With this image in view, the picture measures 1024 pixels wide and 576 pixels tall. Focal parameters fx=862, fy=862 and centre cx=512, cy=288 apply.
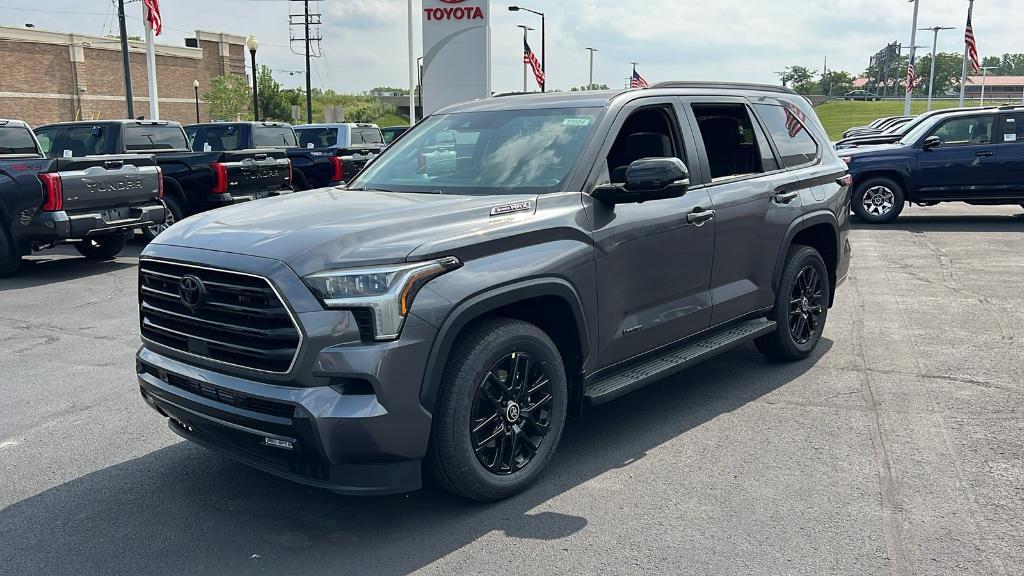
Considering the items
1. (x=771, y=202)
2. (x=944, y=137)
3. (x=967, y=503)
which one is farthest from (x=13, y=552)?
(x=944, y=137)

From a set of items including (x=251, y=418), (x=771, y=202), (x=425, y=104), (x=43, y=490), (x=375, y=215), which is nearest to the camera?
(x=251, y=418)

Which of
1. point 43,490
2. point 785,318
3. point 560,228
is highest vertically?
point 560,228

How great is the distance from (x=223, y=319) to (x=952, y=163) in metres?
14.7

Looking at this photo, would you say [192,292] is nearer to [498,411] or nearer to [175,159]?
[498,411]

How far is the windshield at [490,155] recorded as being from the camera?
4543 mm

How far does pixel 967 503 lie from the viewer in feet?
13.1

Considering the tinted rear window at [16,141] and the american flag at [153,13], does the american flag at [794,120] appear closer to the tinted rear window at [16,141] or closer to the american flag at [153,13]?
Answer: the tinted rear window at [16,141]

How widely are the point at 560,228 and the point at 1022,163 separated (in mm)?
13817

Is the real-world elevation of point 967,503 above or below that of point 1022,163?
below

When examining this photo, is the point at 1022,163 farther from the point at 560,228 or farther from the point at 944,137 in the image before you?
the point at 560,228

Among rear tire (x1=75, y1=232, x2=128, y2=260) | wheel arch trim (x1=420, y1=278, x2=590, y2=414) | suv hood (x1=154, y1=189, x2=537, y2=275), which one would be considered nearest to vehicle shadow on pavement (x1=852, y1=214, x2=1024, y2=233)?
rear tire (x1=75, y1=232, x2=128, y2=260)

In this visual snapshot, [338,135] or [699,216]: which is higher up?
[338,135]

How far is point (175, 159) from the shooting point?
43.5 feet

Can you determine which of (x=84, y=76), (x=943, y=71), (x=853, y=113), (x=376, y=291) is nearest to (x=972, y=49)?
(x=376, y=291)
